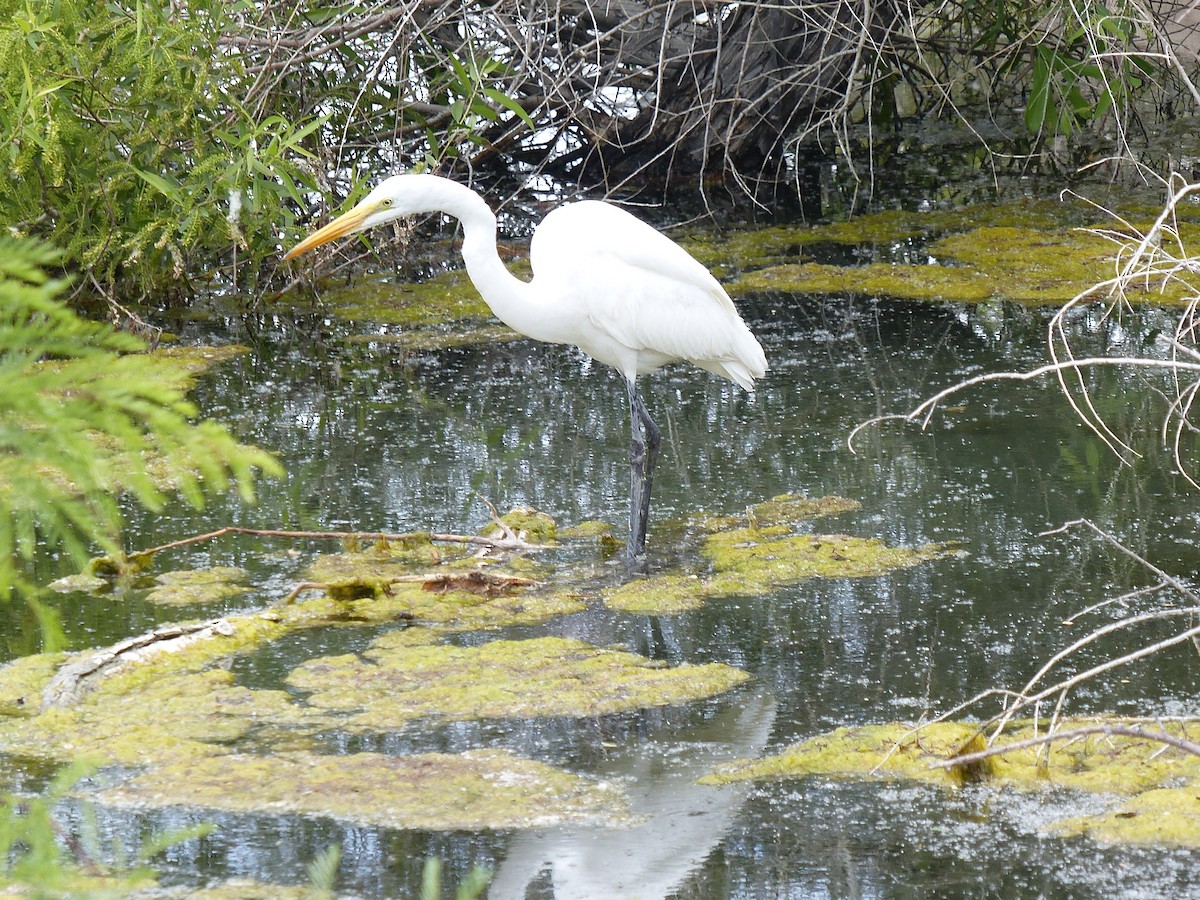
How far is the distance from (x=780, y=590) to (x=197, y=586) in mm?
1585

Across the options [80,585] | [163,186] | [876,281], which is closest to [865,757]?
[80,585]

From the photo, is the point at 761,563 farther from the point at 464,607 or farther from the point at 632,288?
the point at 632,288

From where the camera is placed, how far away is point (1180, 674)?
304 cm

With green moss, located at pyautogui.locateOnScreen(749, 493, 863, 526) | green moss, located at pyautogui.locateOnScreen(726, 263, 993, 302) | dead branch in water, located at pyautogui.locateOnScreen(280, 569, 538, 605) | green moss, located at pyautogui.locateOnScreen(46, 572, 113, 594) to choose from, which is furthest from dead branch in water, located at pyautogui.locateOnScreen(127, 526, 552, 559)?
green moss, located at pyautogui.locateOnScreen(726, 263, 993, 302)

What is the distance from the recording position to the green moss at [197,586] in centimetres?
379

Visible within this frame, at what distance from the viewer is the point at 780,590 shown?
147 inches

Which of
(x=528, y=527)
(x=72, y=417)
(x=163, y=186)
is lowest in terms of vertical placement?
(x=528, y=527)

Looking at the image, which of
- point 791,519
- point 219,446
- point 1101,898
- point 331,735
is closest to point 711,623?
point 791,519

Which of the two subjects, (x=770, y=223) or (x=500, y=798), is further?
(x=770, y=223)

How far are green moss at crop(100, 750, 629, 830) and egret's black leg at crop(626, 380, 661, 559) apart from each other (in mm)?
1357

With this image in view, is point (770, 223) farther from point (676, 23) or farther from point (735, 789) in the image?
point (735, 789)

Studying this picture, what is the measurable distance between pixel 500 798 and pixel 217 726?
28.1 inches

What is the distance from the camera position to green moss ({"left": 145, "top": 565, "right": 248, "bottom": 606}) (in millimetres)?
3793

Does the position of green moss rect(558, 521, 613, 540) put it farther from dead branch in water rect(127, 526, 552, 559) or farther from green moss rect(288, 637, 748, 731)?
green moss rect(288, 637, 748, 731)
